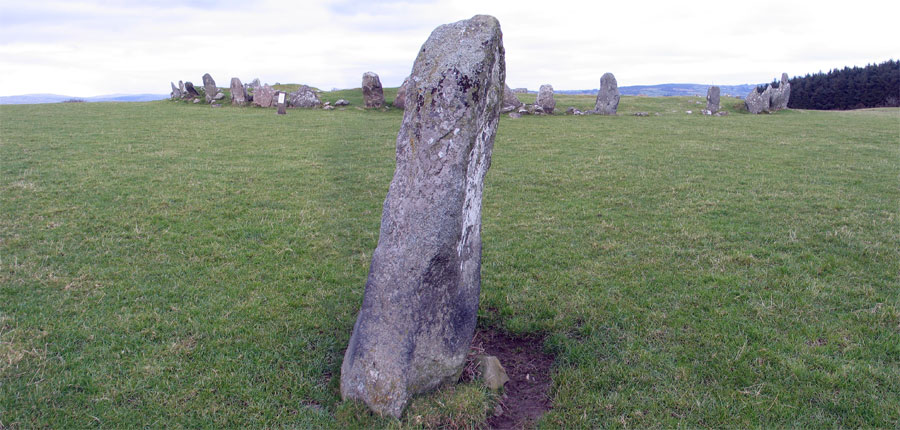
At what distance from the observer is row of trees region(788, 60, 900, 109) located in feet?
171

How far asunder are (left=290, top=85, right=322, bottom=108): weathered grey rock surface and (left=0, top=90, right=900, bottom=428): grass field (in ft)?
61.1

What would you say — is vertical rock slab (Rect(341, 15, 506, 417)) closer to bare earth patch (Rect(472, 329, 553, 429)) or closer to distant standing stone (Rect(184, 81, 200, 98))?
bare earth patch (Rect(472, 329, 553, 429))

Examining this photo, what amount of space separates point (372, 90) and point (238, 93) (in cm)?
937

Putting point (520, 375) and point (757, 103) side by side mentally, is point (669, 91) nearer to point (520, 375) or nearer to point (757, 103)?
point (757, 103)

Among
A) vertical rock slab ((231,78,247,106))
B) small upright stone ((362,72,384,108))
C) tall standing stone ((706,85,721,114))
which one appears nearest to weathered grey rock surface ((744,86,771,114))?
tall standing stone ((706,85,721,114))

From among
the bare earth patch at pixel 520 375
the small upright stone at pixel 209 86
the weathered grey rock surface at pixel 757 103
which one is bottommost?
the bare earth patch at pixel 520 375

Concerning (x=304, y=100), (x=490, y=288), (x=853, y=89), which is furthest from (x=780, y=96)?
(x=490, y=288)

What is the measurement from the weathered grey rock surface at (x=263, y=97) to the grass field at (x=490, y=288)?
18383mm

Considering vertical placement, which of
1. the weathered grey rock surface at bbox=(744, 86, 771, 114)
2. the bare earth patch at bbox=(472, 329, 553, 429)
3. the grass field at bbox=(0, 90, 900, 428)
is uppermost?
the weathered grey rock surface at bbox=(744, 86, 771, 114)

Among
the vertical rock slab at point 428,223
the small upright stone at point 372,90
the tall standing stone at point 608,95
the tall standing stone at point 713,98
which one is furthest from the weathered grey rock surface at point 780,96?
the vertical rock slab at point 428,223

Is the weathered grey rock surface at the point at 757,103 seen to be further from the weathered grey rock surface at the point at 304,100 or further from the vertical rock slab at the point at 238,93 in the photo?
the vertical rock slab at the point at 238,93

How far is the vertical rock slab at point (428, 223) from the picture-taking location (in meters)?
5.09

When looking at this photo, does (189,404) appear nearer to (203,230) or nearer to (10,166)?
(203,230)

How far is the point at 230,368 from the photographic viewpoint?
5.88 m
